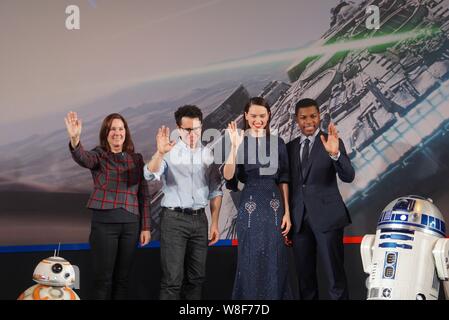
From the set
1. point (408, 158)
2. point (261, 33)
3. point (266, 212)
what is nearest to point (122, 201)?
point (266, 212)

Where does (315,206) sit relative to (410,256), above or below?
above

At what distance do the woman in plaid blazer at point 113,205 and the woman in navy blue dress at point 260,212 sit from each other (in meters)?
0.57

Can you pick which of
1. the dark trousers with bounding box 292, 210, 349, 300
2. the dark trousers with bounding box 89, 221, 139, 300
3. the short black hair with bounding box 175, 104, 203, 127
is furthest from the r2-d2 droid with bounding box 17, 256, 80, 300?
the dark trousers with bounding box 292, 210, 349, 300

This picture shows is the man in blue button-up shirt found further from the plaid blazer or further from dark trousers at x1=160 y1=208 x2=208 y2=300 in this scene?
the plaid blazer

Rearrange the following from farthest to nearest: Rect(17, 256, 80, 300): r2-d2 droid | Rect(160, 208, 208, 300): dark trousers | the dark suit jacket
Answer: the dark suit jacket → Rect(160, 208, 208, 300): dark trousers → Rect(17, 256, 80, 300): r2-d2 droid

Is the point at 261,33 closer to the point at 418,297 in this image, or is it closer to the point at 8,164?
the point at 8,164

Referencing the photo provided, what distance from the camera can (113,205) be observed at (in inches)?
152

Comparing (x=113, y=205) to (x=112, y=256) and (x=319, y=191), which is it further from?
(x=319, y=191)

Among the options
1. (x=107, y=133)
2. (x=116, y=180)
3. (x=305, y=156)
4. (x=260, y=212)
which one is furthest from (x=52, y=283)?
(x=305, y=156)

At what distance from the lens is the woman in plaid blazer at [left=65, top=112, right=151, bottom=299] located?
151 inches

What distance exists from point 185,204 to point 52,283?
87cm

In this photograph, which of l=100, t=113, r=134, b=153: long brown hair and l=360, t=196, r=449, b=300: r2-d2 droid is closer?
l=360, t=196, r=449, b=300: r2-d2 droid

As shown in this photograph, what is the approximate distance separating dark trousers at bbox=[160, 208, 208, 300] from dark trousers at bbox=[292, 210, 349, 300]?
556 millimetres

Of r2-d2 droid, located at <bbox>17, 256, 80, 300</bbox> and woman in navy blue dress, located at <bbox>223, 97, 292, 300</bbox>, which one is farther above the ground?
woman in navy blue dress, located at <bbox>223, 97, 292, 300</bbox>
